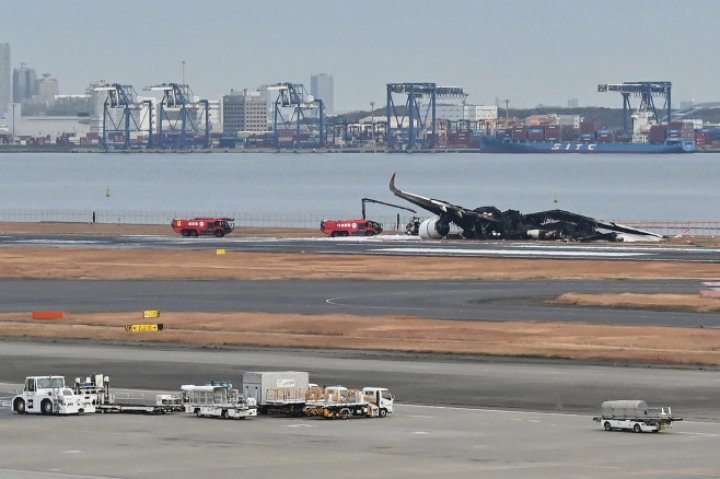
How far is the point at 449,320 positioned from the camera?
88000 mm

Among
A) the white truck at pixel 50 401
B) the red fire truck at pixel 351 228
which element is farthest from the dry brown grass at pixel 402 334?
the red fire truck at pixel 351 228

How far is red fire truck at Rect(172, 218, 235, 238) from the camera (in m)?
177

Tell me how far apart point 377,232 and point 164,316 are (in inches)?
3338

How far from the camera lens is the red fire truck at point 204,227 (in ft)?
582

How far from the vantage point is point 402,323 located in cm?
8669

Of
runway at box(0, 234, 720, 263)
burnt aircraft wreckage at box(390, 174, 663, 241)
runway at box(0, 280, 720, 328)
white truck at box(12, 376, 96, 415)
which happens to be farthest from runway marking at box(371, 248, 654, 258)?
white truck at box(12, 376, 96, 415)

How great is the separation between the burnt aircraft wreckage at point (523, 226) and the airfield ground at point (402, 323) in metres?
30.3

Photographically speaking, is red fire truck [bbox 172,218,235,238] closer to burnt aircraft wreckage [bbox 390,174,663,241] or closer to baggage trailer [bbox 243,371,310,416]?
burnt aircraft wreckage [bbox 390,174,663,241]

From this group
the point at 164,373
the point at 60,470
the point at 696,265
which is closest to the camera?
the point at 60,470

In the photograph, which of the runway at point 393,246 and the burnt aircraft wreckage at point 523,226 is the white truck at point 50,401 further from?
the burnt aircraft wreckage at point 523,226

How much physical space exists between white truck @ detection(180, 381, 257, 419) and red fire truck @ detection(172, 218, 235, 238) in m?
119

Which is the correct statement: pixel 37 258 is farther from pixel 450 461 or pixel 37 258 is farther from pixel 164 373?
pixel 450 461

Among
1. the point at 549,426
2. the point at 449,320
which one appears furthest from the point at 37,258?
the point at 549,426

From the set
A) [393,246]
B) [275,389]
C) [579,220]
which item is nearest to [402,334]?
[275,389]
